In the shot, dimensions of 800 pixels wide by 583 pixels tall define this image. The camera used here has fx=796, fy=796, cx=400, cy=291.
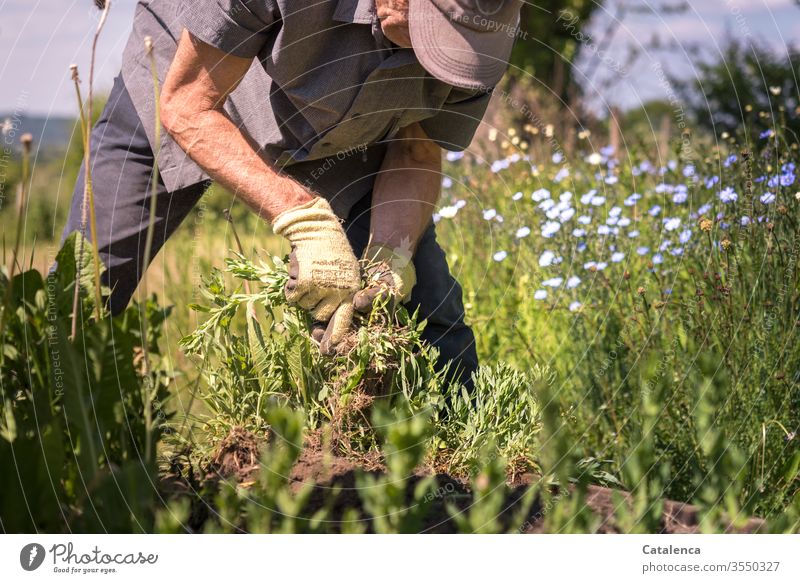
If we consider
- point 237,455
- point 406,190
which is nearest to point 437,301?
point 406,190

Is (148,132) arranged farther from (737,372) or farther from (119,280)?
(737,372)

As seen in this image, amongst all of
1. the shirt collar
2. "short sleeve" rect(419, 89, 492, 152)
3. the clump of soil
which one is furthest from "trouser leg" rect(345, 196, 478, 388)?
the clump of soil

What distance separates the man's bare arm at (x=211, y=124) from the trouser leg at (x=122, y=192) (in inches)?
16.0

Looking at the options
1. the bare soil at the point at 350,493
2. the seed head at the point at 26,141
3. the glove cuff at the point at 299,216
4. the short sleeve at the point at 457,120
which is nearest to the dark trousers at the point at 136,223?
the short sleeve at the point at 457,120

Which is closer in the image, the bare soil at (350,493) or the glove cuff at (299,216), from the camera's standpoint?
the bare soil at (350,493)

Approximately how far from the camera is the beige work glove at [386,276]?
6.61 ft

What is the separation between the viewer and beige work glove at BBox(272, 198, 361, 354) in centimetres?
196

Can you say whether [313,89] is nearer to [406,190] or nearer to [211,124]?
[211,124]

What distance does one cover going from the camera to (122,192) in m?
2.39

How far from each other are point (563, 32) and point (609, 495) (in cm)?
800

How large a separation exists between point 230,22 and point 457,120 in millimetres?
779

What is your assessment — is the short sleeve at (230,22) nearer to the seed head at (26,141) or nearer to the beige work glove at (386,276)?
the beige work glove at (386,276)
